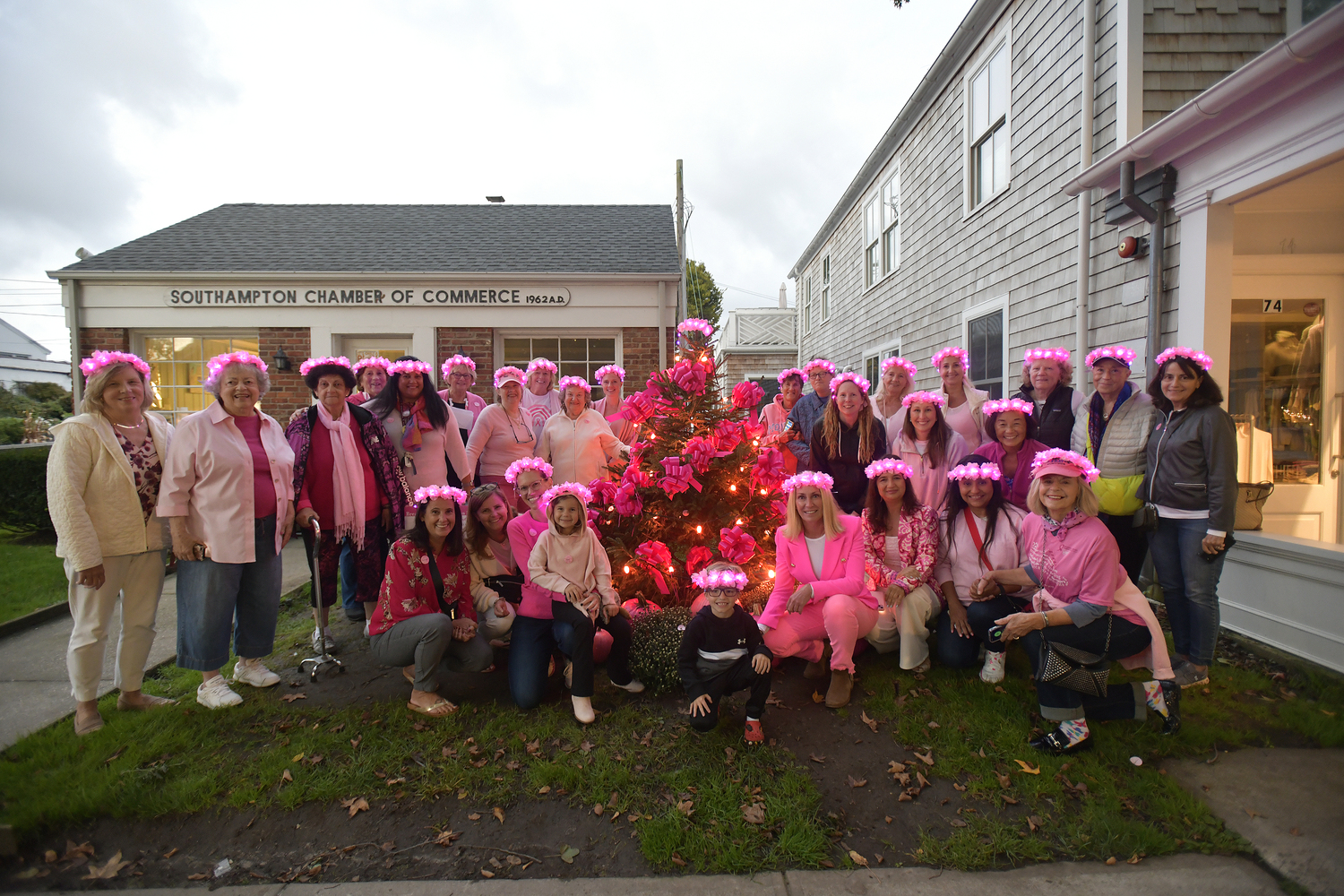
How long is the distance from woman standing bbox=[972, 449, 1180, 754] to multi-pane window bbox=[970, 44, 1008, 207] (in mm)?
5628

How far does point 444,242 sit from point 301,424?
7265 mm

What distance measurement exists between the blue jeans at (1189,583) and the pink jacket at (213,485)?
200 inches

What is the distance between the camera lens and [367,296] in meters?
9.05

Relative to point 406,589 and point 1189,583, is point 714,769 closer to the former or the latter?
point 406,589

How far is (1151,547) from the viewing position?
12.2ft

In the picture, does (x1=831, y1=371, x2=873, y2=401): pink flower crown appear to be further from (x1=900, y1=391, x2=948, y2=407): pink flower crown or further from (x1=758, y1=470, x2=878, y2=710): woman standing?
(x1=758, y1=470, x2=878, y2=710): woman standing

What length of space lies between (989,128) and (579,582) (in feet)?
24.7

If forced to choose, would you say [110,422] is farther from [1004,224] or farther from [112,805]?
[1004,224]

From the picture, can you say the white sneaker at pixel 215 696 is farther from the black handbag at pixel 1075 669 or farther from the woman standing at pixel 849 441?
the black handbag at pixel 1075 669

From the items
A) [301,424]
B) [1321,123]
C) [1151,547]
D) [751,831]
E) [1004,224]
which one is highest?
[1004,224]

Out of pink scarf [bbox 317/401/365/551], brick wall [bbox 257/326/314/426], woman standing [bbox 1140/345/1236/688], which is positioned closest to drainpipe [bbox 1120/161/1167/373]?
woman standing [bbox 1140/345/1236/688]

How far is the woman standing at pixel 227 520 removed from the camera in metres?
3.34

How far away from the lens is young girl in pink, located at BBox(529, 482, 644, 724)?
3.38 meters

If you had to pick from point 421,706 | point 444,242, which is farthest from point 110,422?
point 444,242
